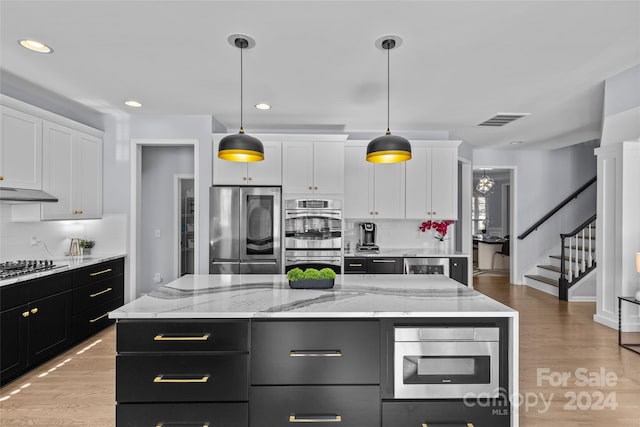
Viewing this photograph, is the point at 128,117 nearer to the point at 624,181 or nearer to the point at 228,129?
the point at 228,129

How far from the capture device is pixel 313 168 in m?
4.66

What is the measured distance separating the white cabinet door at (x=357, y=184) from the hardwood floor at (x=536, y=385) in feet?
7.99

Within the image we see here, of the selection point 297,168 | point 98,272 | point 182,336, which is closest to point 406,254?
point 297,168

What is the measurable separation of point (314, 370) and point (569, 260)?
5769 millimetres

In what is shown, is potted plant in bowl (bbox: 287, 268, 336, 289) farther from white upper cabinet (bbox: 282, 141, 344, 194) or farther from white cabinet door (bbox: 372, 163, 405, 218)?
white cabinet door (bbox: 372, 163, 405, 218)

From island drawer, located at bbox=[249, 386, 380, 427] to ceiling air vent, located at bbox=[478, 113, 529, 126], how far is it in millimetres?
4067

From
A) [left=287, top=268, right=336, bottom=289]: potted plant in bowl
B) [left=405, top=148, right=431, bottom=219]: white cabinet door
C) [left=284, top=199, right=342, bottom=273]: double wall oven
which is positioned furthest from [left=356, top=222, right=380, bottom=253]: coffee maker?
[left=287, top=268, right=336, bottom=289]: potted plant in bowl

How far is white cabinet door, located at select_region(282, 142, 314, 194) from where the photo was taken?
4.64 metres

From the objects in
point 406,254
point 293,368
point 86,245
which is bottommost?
point 293,368

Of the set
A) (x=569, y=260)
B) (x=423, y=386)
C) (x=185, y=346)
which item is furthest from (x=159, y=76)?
(x=569, y=260)

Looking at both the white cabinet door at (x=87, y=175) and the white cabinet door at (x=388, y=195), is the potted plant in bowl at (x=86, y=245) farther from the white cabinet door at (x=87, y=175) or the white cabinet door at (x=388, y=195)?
the white cabinet door at (x=388, y=195)

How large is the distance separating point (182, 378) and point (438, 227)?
14.1 feet

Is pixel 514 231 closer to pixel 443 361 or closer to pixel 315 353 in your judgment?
pixel 443 361

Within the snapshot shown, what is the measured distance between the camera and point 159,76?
11.0ft
